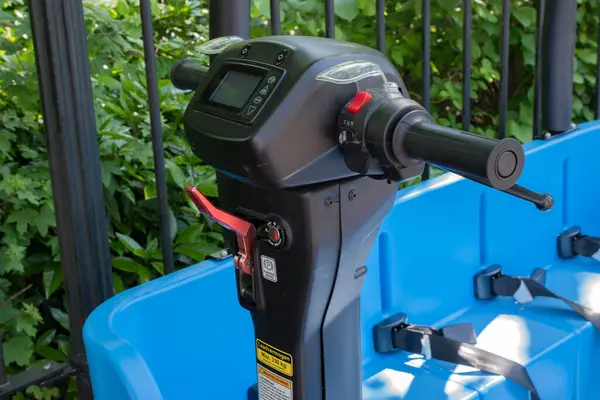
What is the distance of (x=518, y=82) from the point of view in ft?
8.88

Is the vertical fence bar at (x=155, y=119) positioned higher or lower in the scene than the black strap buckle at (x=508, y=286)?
higher

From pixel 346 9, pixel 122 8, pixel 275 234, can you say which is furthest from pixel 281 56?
pixel 346 9

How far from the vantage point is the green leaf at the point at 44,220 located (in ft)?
5.27

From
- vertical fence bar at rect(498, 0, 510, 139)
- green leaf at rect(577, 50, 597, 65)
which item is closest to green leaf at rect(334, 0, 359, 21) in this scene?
vertical fence bar at rect(498, 0, 510, 139)

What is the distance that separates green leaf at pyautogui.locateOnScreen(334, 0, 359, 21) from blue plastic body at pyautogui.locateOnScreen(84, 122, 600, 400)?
74 centimetres

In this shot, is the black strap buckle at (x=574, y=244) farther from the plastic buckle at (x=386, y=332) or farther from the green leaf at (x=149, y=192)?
the green leaf at (x=149, y=192)

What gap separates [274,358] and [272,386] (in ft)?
0.13

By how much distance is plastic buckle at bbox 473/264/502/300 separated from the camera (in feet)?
5.24

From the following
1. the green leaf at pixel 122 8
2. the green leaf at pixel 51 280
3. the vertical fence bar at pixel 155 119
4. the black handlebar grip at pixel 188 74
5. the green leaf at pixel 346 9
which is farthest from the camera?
the green leaf at pixel 346 9

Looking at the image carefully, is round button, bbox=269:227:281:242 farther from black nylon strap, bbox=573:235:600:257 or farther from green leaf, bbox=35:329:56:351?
black nylon strap, bbox=573:235:600:257

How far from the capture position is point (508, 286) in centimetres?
158

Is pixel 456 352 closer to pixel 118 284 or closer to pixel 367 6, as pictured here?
pixel 118 284

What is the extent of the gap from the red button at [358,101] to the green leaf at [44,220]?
1.02m

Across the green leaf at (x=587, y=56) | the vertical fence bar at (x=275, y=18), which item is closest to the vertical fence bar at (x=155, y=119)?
the vertical fence bar at (x=275, y=18)
